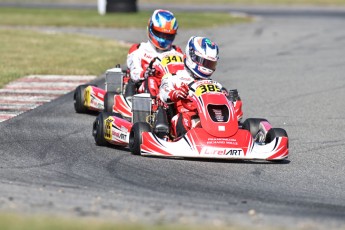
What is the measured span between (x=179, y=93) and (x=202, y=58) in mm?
484

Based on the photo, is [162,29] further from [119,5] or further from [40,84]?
[119,5]

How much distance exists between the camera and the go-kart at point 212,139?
9.62 m

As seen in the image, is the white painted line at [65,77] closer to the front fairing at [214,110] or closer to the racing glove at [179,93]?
the racing glove at [179,93]

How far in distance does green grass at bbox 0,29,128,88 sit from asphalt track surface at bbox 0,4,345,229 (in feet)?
9.41

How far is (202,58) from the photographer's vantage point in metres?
10.4

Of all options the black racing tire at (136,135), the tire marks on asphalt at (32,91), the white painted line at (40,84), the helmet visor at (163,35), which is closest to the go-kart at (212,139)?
the black racing tire at (136,135)

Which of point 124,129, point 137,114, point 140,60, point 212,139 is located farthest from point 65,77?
point 212,139

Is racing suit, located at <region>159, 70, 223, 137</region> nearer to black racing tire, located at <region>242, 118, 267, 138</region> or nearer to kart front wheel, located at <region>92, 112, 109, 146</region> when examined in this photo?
black racing tire, located at <region>242, 118, 267, 138</region>

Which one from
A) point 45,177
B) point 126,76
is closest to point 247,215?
point 45,177

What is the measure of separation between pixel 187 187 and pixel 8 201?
1691 millimetres

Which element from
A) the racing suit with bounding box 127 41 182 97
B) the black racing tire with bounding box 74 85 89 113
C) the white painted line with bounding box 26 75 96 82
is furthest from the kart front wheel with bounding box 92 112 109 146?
the white painted line with bounding box 26 75 96 82

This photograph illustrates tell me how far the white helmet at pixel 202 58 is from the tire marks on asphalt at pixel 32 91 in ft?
9.36

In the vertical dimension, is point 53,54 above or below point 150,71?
below

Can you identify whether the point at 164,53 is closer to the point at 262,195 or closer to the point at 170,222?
the point at 262,195
